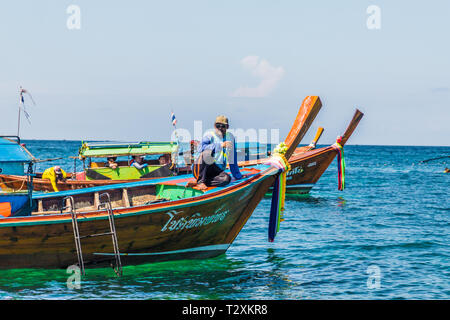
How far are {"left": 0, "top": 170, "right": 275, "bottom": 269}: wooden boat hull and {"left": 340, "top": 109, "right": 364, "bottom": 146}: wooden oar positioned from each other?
11.0 meters

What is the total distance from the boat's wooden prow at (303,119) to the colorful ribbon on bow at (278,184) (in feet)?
1.20

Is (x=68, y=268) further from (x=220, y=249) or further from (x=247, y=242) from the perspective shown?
(x=247, y=242)

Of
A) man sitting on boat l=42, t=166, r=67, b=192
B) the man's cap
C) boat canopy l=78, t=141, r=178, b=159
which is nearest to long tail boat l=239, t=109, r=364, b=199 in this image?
boat canopy l=78, t=141, r=178, b=159

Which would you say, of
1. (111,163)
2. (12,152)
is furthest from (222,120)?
(111,163)

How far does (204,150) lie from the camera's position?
10578 millimetres

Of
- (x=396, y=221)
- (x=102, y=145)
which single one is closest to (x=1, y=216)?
(x=102, y=145)

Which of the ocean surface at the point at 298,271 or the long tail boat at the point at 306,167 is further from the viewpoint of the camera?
the long tail boat at the point at 306,167

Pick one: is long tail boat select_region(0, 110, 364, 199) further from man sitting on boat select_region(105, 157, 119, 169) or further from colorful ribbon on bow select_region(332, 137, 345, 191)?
man sitting on boat select_region(105, 157, 119, 169)

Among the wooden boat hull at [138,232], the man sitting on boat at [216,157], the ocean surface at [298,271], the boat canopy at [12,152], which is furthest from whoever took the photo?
the man sitting on boat at [216,157]

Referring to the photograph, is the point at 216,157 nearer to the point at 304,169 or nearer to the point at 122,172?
the point at 122,172

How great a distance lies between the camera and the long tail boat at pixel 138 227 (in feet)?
31.0

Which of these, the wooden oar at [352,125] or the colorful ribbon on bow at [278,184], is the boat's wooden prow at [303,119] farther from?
the wooden oar at [352,125]

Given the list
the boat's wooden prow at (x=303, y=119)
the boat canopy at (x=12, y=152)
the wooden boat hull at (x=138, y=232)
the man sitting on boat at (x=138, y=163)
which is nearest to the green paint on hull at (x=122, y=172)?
the man sitting on boat at (x=138, y=163)

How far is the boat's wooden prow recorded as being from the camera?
439 inches
